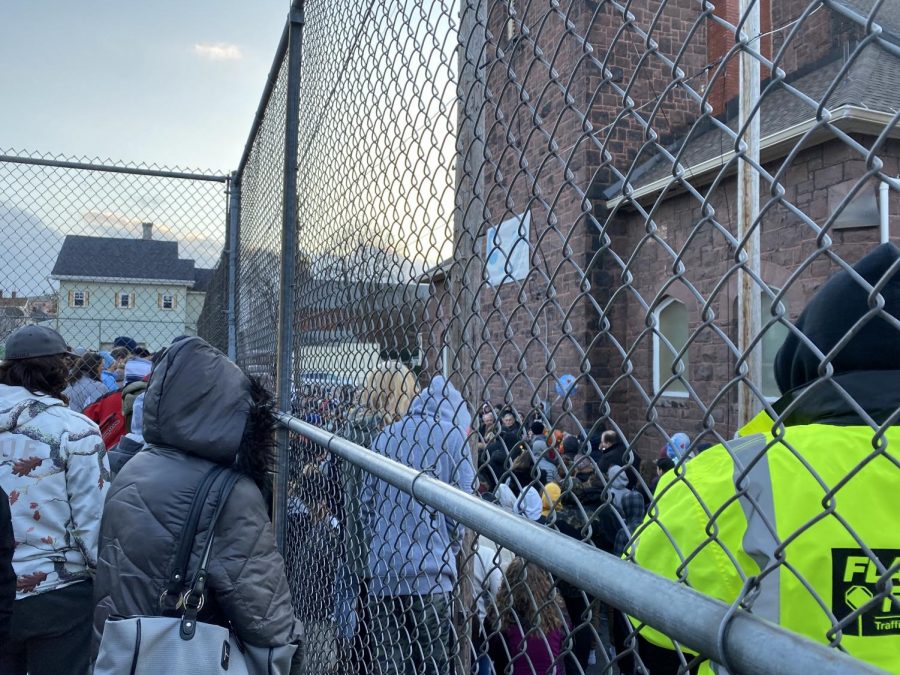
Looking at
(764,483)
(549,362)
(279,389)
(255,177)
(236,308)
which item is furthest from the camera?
(236,308)

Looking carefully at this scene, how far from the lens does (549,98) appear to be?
10.3 metres

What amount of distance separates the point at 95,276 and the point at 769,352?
7.45 meters

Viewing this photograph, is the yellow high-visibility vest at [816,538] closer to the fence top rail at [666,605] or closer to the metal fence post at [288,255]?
the fence top rail at [666,605]

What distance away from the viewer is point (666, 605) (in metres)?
0.85

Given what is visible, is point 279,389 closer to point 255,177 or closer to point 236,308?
point 255,177

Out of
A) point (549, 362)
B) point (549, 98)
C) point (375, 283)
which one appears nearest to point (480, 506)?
point (549, 362)

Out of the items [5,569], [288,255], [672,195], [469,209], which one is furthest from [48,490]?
[672,195]

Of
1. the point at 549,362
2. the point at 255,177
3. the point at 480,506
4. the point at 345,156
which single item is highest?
the point at 255,177

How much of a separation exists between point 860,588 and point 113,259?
31.3 feet

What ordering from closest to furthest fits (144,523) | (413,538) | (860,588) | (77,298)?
(860,588), (413,538), (144,523), (77,298)

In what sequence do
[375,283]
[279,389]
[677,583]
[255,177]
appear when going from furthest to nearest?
1. [255,177]
2. [279,389]
3. [375,283]
4. [677,583]

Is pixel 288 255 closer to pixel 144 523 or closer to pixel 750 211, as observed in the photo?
pixel 144 523

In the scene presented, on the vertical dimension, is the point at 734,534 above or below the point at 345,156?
below

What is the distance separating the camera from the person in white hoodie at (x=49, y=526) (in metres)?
3.07
